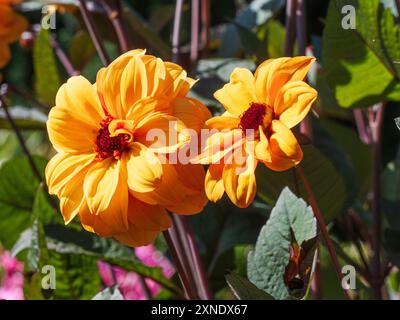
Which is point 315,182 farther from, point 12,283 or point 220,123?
point 12,283

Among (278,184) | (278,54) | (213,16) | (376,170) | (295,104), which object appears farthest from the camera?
(213,16)

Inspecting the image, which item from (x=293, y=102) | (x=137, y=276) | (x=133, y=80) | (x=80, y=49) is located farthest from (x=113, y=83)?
(x=80, y=49)

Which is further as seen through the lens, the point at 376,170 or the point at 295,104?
the point at 376,170

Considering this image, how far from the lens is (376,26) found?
67cm

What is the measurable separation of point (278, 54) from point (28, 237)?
0.35 metres

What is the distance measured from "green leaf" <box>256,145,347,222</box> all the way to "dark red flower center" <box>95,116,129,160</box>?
15 centimetres

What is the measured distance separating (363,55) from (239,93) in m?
0.22

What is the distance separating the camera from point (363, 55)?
0.71 m

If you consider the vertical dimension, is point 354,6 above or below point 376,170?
above

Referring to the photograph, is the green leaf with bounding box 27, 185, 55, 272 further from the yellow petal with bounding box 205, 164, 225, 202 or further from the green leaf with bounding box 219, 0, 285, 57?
the green leaf with bounding box 219, 0, 285, 57

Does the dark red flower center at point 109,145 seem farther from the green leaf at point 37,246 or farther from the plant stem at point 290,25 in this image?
the plant stem at point 290,25

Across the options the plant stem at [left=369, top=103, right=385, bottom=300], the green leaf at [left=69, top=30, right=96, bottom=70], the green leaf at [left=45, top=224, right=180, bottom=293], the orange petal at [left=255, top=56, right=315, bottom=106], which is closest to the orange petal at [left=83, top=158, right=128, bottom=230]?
the orange petal at [left=255, top=56, right=315, bottom=106]
